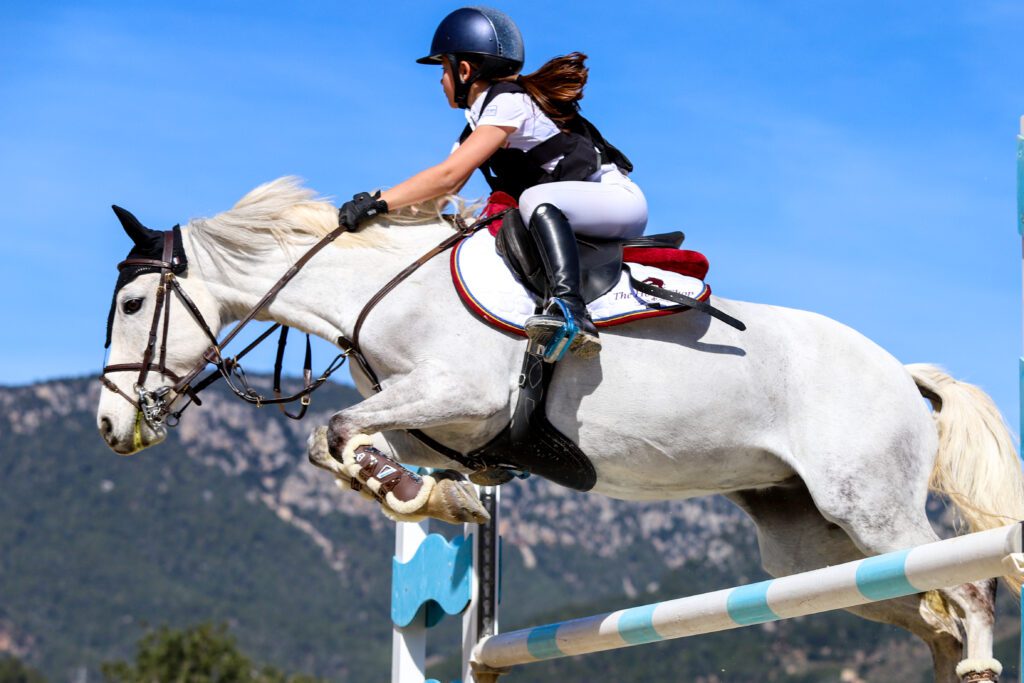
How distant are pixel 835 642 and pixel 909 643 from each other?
30.5ft

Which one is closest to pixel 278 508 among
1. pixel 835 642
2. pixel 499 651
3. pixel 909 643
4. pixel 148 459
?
pixel 148 459

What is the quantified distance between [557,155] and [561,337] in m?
0.86

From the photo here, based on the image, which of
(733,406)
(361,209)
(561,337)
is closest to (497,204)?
(361,209)

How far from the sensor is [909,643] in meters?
64.0

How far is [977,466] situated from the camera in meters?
5.19

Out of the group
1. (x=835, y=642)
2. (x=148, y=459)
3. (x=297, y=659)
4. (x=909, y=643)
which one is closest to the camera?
(x=909, y=643)

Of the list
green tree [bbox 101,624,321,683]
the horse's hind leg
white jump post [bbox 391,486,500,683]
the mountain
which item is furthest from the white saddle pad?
the mountain

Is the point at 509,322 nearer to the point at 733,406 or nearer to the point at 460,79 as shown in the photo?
the point at 733,406

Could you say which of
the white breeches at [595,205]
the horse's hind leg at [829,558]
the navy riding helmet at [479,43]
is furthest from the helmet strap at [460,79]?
the horse's hind leg at [829,558]

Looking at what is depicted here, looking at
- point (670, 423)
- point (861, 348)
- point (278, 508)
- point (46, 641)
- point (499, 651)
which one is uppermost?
point (278, 508)

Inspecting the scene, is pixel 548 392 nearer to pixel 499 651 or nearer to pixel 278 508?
pixel 499 651

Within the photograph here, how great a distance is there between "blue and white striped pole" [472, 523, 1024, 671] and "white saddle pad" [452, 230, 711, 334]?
940mm

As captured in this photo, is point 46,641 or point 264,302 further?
point 46,641

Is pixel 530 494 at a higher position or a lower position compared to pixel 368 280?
higher
